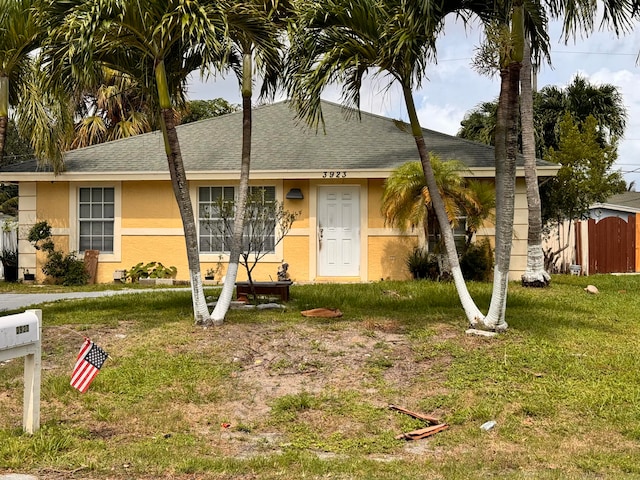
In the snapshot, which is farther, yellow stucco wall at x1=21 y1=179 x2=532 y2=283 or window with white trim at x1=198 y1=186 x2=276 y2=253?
window with white trim at x1=198 y1=186 x2=276 y2=253

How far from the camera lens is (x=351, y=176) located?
14.0 meters

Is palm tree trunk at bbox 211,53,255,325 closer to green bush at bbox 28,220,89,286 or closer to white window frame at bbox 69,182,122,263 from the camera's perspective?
white window frame at bbox 69,182,122,263

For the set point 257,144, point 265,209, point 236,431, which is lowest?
point 236,431

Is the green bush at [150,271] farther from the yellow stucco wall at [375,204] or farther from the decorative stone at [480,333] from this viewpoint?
the decorative stone at [480,333]

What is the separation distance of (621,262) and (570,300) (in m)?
→ 8.86

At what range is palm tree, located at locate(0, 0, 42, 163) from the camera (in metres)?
8.55

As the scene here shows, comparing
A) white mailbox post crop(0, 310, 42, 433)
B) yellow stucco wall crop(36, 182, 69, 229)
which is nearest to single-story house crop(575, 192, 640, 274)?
yellow stucco wall crop(36, 182, 69, 229)

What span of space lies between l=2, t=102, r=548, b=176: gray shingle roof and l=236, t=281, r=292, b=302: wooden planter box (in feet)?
12.8

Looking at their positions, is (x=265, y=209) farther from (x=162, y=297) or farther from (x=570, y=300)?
(x=570, y=300)

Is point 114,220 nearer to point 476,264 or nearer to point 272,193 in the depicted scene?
point 272,193

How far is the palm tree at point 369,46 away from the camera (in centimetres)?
769

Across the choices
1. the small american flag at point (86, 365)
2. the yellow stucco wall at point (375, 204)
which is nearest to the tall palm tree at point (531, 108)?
the yellow stucco wall at point (375, 204)

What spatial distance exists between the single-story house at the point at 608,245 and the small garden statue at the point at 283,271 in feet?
26.6

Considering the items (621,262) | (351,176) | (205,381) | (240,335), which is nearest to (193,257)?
(240,335)
